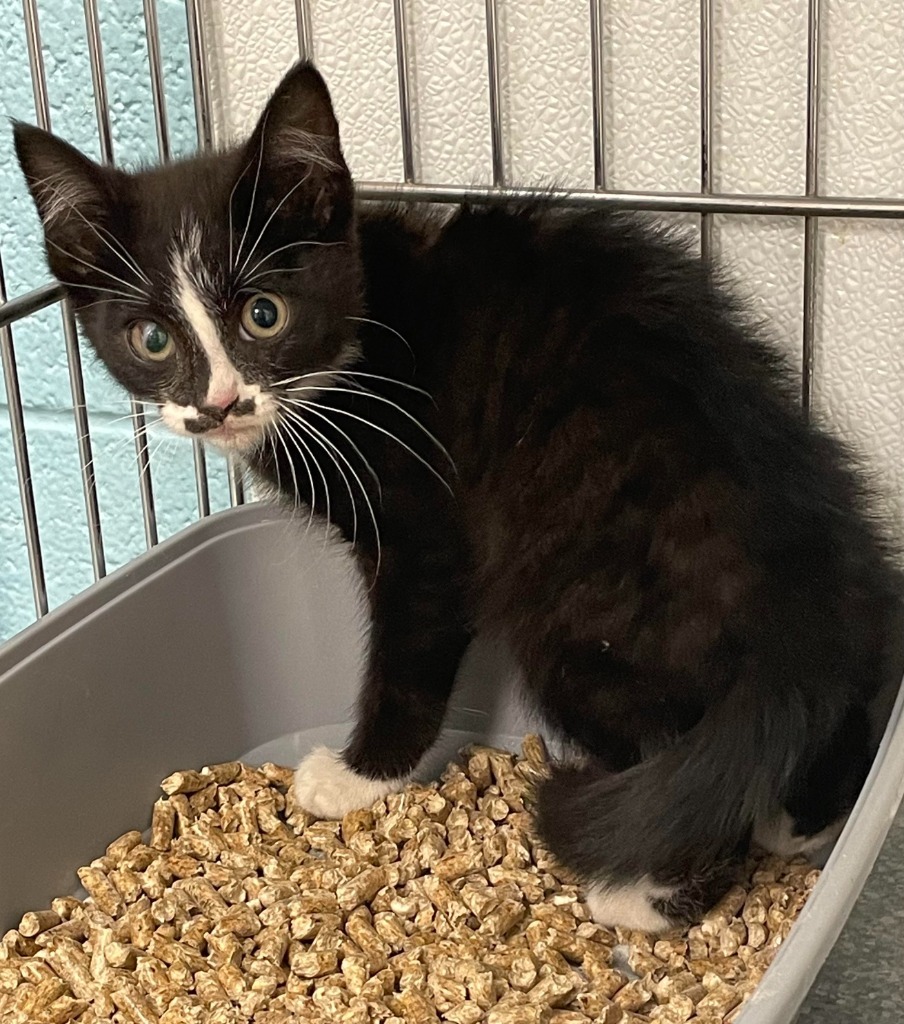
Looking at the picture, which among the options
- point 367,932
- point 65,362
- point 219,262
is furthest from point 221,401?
point 65,362

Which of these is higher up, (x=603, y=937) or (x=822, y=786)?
(x=822, y=786)

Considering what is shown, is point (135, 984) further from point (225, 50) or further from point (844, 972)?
point (225, 50)

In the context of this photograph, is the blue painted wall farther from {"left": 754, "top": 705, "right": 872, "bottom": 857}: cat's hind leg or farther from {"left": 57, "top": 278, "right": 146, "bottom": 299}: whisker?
{"left": 754, "top": 705, "right": 872, "bottom": 857}: cat's hind leg

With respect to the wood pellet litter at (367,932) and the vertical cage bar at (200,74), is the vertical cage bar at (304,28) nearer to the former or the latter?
the vertical cage bar at (200,74)

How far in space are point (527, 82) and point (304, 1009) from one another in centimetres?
90

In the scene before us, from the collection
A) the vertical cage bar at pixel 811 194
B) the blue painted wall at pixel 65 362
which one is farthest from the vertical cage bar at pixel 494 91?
the blue painted wall at pixel 65 362

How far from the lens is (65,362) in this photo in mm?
1707

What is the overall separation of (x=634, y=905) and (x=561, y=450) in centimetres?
38

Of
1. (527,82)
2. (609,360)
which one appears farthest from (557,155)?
(609,360)

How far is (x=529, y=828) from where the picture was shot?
1.23m

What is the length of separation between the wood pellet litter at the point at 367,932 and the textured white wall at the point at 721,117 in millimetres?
532

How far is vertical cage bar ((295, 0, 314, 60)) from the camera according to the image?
1397 mm

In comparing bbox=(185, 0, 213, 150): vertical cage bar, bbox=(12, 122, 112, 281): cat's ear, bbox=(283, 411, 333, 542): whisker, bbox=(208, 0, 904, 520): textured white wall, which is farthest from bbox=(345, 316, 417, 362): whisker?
bbox=(185, 0, 213, 150): vertical cage bar

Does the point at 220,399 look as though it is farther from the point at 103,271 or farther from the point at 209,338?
the point at 103,271
